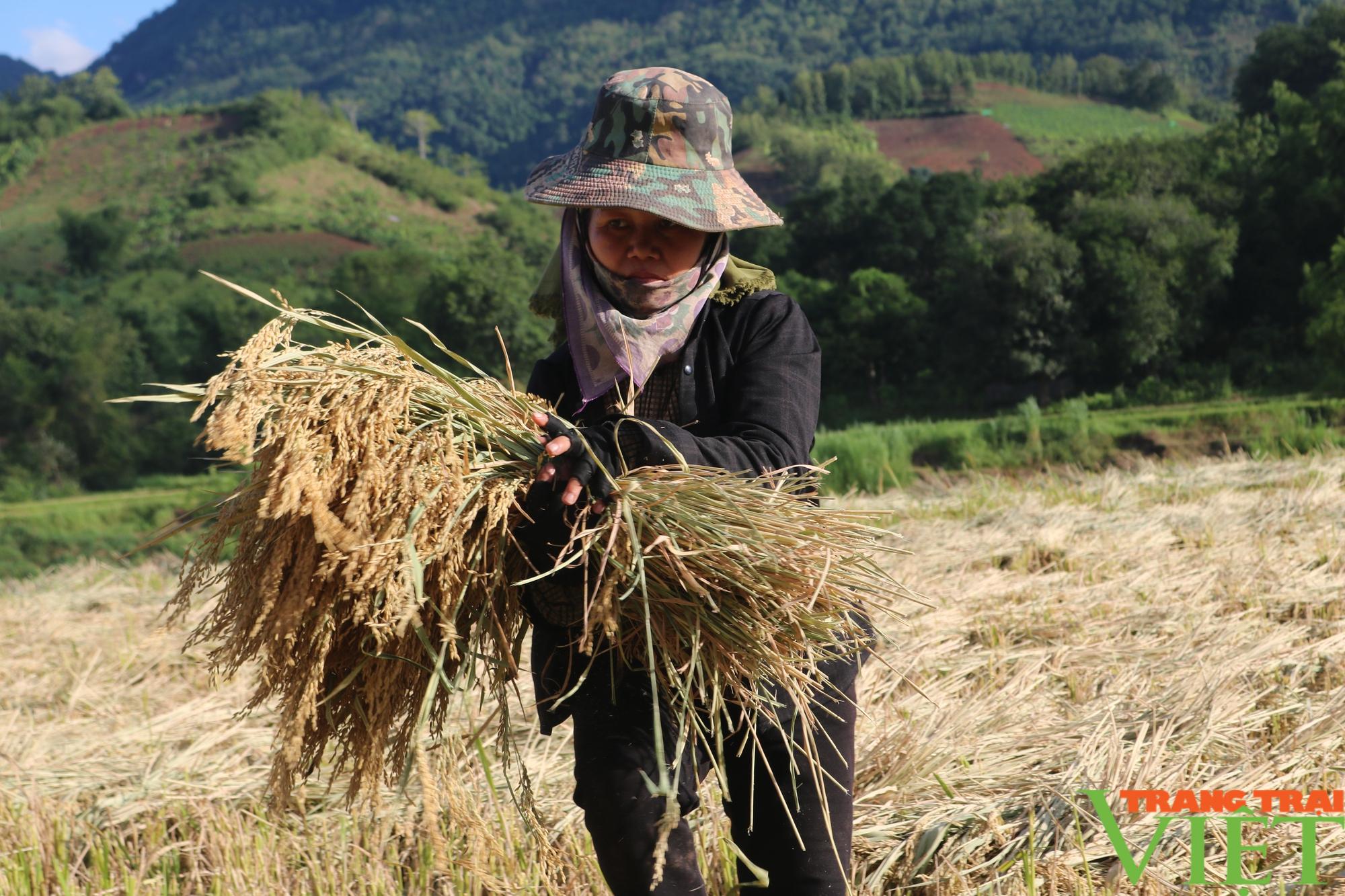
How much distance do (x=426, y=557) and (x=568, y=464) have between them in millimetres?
219

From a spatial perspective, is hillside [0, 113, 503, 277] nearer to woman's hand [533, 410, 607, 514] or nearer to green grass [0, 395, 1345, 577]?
green grass [0, 395, 1345, 577]

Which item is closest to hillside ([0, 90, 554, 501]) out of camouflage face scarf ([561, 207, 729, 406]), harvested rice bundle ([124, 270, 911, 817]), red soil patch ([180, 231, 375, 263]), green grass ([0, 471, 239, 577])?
red soil patch ([180, 231, 375, 263])

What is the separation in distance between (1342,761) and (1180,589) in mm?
1413

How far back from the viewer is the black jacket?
1.84 metres

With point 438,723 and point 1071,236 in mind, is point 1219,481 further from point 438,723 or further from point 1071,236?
point 1071,236

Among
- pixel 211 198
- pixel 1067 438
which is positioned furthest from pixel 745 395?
pixel 211 198

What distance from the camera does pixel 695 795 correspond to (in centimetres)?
189

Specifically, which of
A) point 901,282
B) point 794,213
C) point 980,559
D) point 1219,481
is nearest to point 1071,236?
point 901,282

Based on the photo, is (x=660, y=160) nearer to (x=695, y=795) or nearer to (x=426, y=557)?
(x=426, y=557)

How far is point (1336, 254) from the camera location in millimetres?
23422

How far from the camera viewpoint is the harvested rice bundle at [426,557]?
5.10 feet

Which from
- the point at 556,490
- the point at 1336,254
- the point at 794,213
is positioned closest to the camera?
the point at 556,490

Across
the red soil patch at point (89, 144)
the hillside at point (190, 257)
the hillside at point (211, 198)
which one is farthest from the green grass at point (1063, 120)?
the red soil patch at point (89, 144)

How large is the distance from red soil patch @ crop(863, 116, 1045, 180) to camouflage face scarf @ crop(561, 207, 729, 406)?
247 feet
